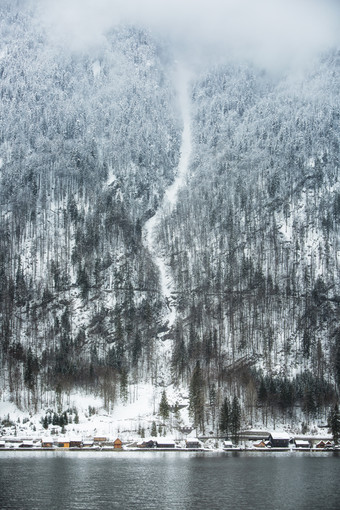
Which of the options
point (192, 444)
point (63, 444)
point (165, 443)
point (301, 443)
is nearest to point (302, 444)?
point (301, 443)

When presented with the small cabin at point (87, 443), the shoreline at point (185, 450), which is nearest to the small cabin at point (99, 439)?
the small cabin at point (87, 443)

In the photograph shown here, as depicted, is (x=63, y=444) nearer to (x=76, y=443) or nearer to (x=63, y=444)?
(x=63, y=444)

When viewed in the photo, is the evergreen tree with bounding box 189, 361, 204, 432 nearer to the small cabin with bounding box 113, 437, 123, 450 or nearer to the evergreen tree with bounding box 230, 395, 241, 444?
the evergreen tree with bounding box 230, 395, 241, 444

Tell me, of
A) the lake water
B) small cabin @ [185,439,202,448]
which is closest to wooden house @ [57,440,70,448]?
the lake water

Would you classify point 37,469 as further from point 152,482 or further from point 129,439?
point 129,439

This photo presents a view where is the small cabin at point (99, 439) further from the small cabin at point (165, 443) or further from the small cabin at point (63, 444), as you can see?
the small cabin at point (165, 443)

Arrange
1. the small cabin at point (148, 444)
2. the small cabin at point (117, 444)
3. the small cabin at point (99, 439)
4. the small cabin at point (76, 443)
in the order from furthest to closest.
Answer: the small cabin at point (99, 439), the small cabin at point (148, 444), the small cabin at point (76, 443), the small cabin at point (117, 444)

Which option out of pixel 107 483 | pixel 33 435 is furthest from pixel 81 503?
pixel 33 435

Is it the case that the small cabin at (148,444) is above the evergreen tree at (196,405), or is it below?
below
